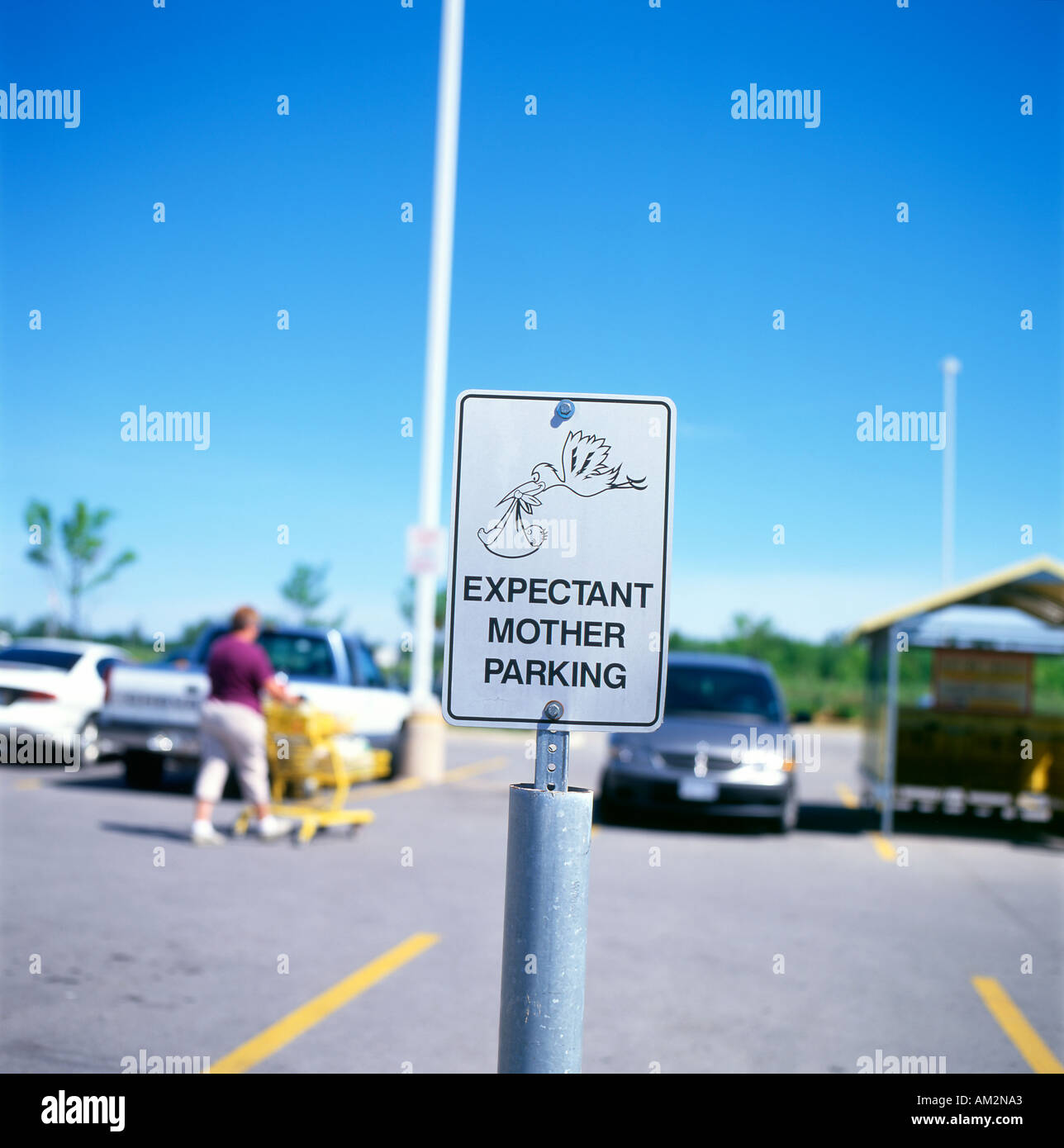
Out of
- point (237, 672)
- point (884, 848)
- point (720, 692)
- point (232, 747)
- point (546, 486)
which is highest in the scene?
point (546, 486)

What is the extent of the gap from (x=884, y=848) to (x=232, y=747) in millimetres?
6103

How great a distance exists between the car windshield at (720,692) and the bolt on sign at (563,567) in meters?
10.8

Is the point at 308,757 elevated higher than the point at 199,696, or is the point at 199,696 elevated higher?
the point at 199,696

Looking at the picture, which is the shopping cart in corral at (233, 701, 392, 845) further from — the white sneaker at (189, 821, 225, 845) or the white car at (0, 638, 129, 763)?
the white car at (0, 638, 129, 763)

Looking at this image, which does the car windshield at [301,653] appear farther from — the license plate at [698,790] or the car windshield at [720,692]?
the license plate at [698,790]

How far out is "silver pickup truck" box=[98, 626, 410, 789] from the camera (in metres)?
12.7

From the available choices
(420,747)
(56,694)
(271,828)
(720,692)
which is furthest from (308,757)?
(56,694)

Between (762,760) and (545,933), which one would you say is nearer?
(545,933)

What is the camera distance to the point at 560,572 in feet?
7.87

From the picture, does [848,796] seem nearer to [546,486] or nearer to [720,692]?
[720,692]
